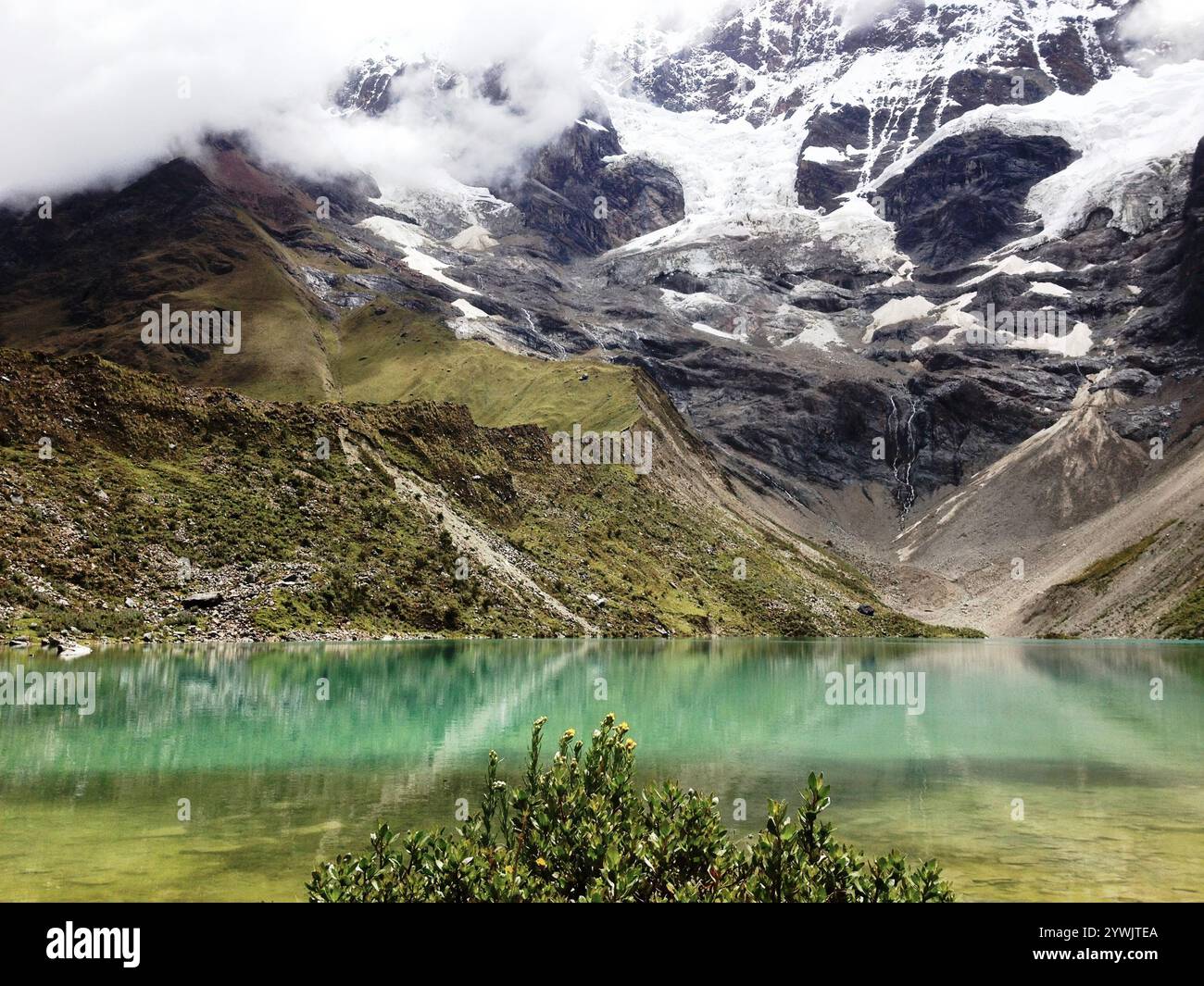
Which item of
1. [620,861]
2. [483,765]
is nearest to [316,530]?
[483,765]

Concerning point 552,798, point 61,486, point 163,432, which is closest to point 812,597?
point 163,432

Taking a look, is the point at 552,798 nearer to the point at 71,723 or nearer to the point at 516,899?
the point at 516,899

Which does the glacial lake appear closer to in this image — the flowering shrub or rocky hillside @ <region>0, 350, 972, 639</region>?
the flowering shrub

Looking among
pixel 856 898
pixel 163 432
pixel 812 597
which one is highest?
pixel 163 432

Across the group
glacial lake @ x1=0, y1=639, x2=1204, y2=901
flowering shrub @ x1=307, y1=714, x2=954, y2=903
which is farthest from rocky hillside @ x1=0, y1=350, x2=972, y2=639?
flowering shrub @ x1=307, y1=714, x2=954, y2=903

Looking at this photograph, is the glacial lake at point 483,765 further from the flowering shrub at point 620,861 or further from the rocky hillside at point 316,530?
the rocky hillside at point 316,530
